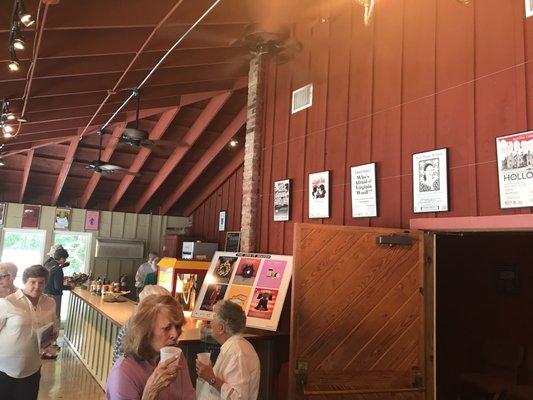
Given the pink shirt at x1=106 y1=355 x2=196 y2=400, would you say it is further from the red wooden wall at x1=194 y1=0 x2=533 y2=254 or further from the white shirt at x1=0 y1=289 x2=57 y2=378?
the red wooden wall at x1=194 y1=0 x2=533 y2=254

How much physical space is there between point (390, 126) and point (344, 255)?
1330mm

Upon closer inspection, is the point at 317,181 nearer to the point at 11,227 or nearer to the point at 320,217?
the point at 320,217

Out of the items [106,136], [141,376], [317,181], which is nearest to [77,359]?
[106,136]

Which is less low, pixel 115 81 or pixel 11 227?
pixel 115 81

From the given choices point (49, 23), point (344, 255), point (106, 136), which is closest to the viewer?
point (344, 255)

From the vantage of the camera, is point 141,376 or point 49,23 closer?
point 141,376

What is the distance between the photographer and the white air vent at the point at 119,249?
10.8 metres

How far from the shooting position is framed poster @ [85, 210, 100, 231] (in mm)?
10797

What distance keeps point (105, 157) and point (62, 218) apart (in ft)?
7.87

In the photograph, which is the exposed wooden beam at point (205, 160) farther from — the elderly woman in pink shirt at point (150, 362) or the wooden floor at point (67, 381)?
the elderly woman in pink shirt at point (150, 362)

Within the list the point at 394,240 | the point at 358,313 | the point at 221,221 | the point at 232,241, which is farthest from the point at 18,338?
the point at 221,221

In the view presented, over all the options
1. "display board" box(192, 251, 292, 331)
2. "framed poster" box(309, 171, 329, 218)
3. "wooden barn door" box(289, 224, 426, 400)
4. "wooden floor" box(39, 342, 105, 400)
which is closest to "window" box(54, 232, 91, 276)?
"wooden floor" box(39, 342, 105, 400)

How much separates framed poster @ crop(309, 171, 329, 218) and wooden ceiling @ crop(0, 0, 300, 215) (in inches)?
68.3

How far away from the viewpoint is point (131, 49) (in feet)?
14.5
